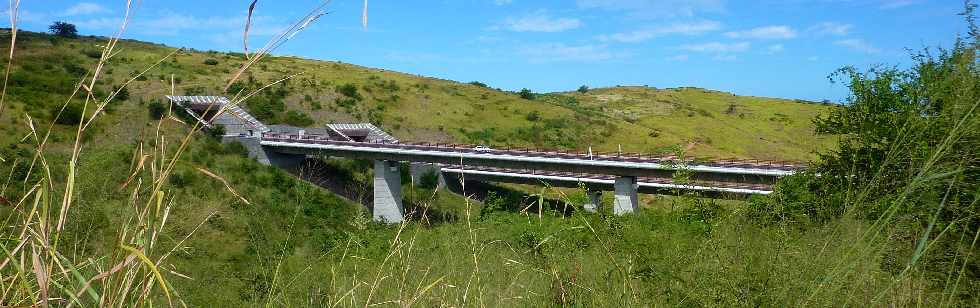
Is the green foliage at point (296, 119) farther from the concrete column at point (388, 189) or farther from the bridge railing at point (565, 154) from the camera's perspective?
the concrete column at point (388, 189)

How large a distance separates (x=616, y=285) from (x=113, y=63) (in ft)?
208

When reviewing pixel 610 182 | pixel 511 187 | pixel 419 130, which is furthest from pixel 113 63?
pixel 610 182

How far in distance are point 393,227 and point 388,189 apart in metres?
11.8

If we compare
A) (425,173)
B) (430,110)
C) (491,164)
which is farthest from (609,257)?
(430,110)

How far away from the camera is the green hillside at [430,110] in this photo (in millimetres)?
56406

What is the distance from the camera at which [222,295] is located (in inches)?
368

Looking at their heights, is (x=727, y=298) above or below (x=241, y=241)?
above

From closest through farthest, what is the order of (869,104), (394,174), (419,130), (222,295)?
(222,295), (869,104), (394,174), (419,130)

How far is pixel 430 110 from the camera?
6831 cm

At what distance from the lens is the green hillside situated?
56406mm

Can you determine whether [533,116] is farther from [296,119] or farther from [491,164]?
[491,164]

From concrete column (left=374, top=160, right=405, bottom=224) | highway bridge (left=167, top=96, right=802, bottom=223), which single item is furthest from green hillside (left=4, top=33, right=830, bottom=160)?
concrete column (left=374, top=160, right=405, bottom=224)

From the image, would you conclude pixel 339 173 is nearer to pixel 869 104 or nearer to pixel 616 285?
pixel 869 104

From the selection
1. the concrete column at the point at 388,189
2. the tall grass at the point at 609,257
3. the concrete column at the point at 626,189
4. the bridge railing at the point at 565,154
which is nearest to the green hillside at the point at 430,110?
the bridge railing at the point at 565,154
